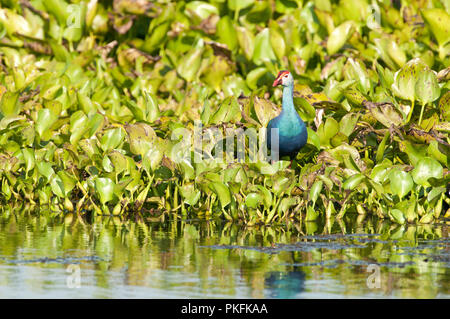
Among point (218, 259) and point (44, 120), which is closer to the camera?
point (218, 259)

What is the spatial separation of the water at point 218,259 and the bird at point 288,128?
3.29 feet

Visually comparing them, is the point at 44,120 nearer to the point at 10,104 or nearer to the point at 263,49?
the point at 10,104

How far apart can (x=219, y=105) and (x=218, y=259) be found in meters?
2.73

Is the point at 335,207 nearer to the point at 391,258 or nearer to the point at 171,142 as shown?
the point at 171,142

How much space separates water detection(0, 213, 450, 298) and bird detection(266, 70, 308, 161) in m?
1.00

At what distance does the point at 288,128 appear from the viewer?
740cm

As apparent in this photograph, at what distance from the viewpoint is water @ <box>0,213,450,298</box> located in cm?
438

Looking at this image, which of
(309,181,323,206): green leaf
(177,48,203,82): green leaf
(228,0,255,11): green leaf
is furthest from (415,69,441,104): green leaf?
(228,0,255,11): green leaf

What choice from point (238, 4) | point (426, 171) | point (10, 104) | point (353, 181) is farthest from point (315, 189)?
point (238, 4)

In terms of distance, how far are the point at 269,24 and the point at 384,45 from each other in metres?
2.38

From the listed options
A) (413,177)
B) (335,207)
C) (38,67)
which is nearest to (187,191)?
(335,207)

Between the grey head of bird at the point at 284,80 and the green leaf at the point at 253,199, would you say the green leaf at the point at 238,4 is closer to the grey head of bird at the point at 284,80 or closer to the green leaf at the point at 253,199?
the grey head of bird at the point at 284,80

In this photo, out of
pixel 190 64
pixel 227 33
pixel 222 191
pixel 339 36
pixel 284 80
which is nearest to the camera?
pixel 222 191

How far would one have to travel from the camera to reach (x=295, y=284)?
4.51 metres
